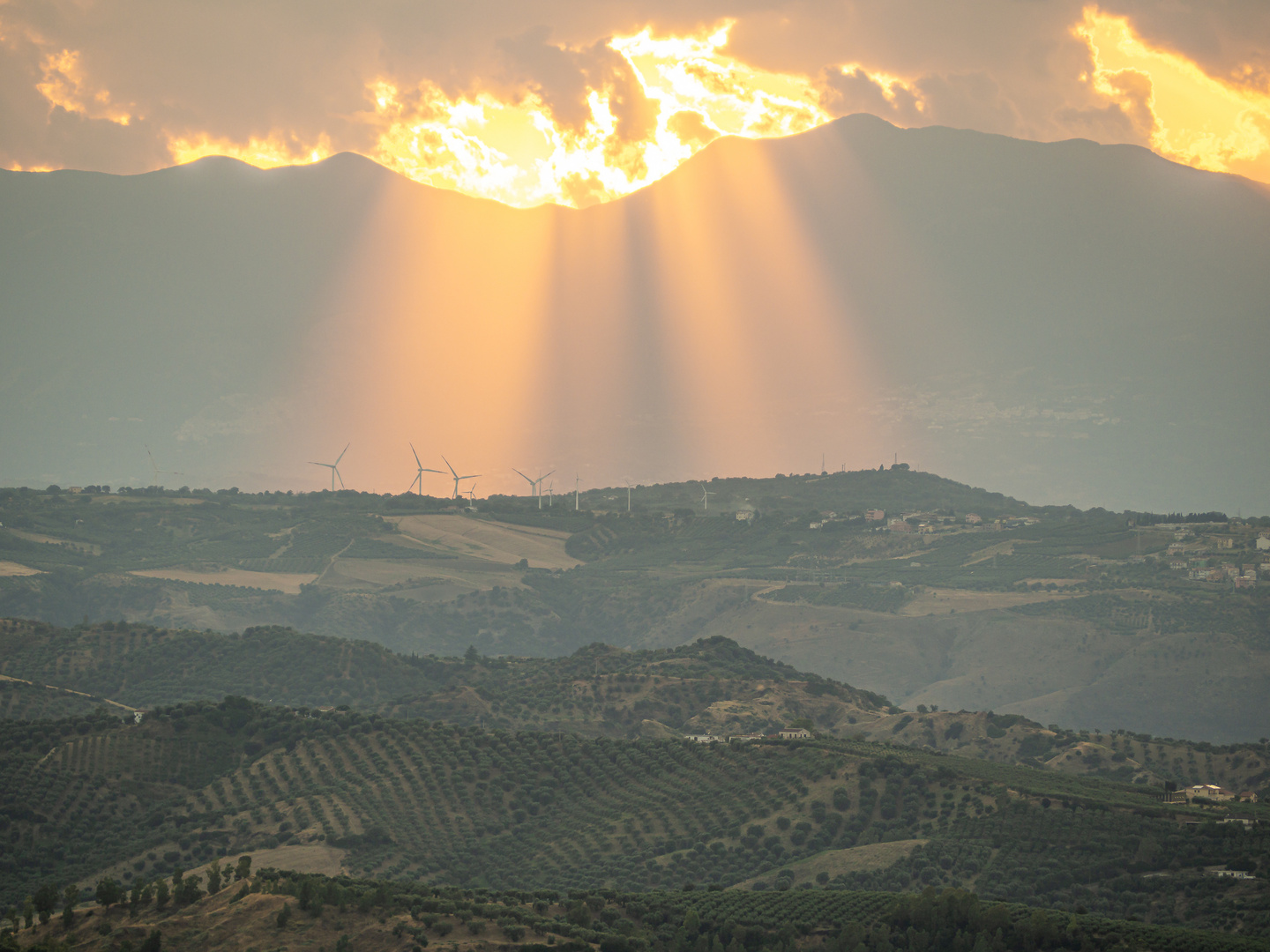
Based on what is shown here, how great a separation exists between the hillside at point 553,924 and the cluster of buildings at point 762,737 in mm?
40704

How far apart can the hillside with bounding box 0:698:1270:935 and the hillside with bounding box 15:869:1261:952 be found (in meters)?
12.5

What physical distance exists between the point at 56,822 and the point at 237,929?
36.6m

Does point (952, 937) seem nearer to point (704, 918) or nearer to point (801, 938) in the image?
point (801, 938)

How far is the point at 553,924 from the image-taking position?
198ft

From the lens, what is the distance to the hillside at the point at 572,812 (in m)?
78.6

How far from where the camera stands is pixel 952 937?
61.3m

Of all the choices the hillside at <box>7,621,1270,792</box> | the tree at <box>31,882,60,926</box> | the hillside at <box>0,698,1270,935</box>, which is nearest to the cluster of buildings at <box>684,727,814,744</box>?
the hillside at <box>0,698,1270,935</box>

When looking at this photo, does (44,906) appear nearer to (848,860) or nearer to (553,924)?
(553,924)

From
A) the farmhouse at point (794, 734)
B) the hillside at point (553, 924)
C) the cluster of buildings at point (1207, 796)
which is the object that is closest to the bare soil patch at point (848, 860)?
the hillside at point (553, 924)

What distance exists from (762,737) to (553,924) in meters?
51.6

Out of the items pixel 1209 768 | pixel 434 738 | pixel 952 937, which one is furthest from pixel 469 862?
pixel 1209 768

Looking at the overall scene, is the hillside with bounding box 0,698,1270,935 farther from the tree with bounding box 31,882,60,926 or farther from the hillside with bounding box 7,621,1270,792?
the tree with bounding box 31,882,60,926

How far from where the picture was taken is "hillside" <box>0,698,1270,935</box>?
78.6 m

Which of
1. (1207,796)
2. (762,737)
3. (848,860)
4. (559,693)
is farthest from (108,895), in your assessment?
(559,693)
